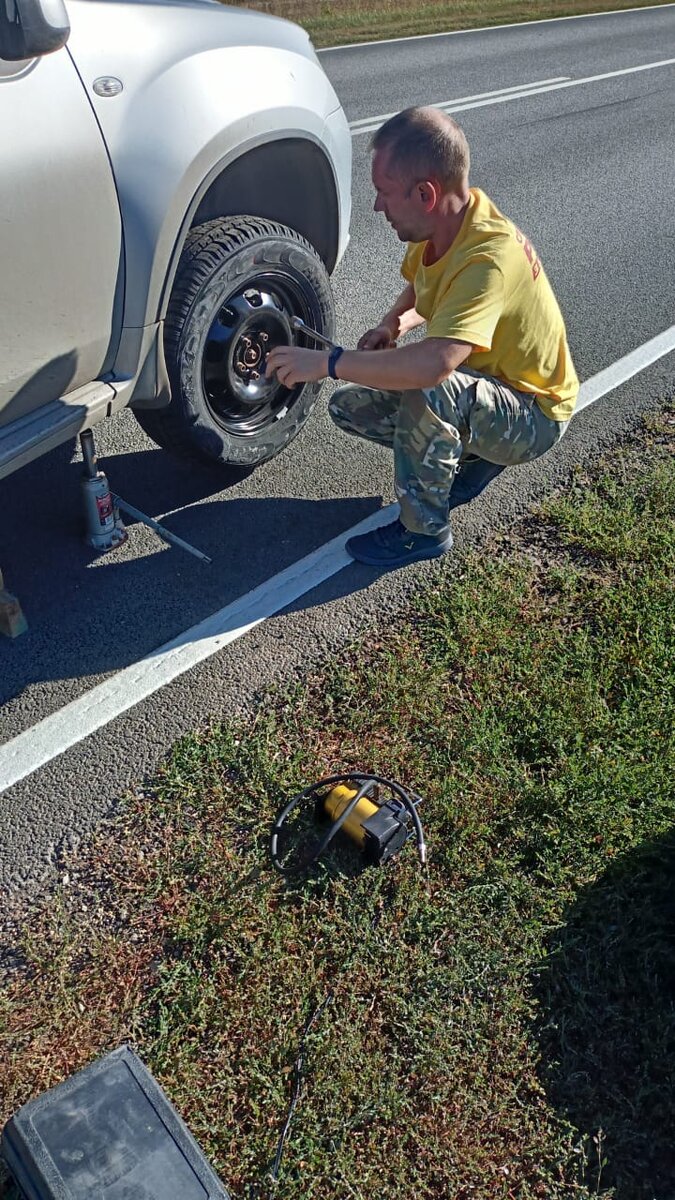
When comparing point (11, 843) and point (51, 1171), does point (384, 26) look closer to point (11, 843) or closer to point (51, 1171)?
point (11, 843)

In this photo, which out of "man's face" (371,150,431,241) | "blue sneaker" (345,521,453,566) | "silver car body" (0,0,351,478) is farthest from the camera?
"blue sneaker" (345,521,453,566)

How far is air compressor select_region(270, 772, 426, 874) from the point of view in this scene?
2.40 meters

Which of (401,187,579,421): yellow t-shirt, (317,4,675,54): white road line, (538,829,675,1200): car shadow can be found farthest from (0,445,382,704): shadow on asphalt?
(317,4,675,54): white road line

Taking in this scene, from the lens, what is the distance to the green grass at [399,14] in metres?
13.2

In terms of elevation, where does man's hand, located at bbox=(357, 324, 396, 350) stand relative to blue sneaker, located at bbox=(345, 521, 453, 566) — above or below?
above

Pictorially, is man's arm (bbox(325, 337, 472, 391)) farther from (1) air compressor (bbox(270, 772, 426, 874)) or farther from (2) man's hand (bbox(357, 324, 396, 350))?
(1) air compressor (bbox(270, 772, 426, 874))

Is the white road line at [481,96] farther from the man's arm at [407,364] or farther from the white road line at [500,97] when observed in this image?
the man's arm at [407,364]

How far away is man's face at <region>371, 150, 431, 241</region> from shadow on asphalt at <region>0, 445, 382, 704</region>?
1097 mm

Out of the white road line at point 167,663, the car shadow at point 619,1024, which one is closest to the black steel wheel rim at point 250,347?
the white road line at point 167,663

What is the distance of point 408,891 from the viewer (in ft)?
7.86

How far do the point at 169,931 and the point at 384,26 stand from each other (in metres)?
14.4

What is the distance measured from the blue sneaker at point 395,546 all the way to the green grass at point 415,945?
427 millimetres

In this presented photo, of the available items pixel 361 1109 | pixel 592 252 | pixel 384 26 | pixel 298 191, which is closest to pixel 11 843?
pixel 361 1109

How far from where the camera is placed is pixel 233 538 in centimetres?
352
